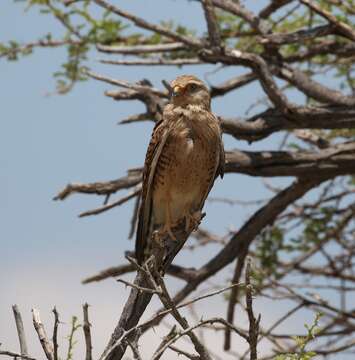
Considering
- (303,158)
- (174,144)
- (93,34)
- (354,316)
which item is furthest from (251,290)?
(93,34)

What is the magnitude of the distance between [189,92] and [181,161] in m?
0.48

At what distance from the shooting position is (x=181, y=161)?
6105 millimetres

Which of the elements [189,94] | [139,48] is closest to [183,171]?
[189,94]

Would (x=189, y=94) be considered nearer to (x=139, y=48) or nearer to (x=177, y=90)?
(x=177, y=90)

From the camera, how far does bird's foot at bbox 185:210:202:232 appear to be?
6.06m

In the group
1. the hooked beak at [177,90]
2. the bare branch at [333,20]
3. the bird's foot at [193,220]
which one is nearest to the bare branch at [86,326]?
the bird's foot at [193,220]

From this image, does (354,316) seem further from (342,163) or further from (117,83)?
(117,83)

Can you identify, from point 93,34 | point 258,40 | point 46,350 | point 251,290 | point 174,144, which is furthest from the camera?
point 93,34

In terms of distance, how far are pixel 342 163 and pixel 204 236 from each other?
2.15 metres

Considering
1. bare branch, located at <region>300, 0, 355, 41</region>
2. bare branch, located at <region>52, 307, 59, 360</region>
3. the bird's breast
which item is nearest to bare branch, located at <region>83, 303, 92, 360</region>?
bare branch, located at <region>52, 307, 59, 360</region>

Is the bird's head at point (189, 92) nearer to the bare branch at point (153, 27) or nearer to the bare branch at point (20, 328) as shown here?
the bare branch at point (153, 27)

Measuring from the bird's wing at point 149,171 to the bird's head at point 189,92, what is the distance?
7.7 inches

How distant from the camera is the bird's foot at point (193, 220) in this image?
19.9 feet

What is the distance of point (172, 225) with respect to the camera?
622 cm
